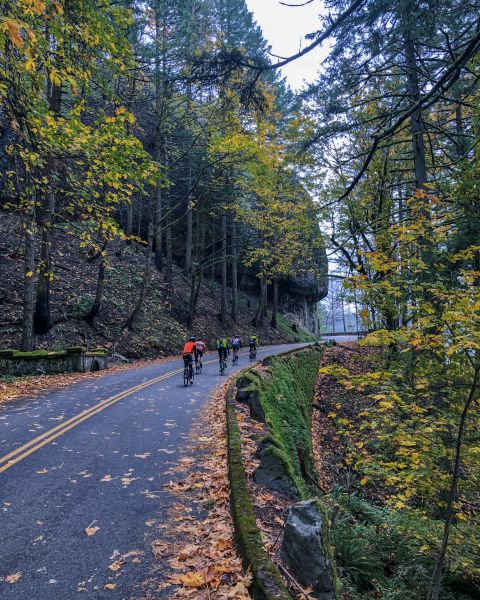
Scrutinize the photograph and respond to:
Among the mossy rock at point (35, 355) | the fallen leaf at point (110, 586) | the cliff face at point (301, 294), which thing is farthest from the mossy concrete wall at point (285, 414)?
the cliff face at point (301, 294)

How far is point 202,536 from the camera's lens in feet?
14.2

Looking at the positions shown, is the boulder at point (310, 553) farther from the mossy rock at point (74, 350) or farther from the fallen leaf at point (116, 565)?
the mossy rock at point (74, 350)

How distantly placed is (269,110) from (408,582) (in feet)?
24.4

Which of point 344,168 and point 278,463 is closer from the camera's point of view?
point 278,463

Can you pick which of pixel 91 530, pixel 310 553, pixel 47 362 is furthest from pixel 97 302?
pixel 310 553

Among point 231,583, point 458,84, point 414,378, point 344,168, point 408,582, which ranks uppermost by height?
point 344,168

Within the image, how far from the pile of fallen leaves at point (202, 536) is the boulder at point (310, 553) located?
50cm

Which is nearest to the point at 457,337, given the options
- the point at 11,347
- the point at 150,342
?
the point at 11,347

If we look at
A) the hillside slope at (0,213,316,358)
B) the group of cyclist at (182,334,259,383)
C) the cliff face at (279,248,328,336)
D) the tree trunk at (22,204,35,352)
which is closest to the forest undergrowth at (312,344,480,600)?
the group of cyclist at (182,334,259,383)

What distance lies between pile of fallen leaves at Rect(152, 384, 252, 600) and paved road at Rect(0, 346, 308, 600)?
237mm

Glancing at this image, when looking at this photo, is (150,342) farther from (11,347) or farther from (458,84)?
(458,84)

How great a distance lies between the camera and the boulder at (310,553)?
353 centimetres

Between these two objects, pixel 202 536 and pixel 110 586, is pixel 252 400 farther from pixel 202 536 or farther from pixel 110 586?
pixel 110 586

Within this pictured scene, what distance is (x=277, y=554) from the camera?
3896mm
